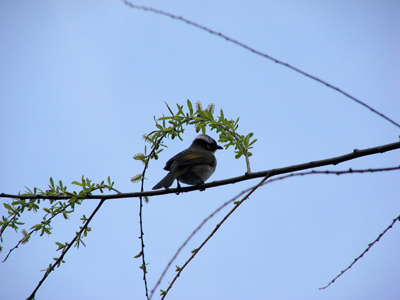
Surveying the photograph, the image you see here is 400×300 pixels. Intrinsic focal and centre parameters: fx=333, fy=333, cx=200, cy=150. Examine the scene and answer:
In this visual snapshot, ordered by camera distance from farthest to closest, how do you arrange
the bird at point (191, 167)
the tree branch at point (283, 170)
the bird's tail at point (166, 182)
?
1. the bird at point (191, 167)
2. the bird's tail at point (166, 182)
3. the tree branch at point (283, 170)

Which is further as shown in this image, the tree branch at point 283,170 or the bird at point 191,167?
the bird at point 191,167

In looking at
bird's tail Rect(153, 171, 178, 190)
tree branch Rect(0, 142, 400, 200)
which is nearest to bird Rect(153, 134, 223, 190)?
bird's tail Rect(153, 171, 178, 190)

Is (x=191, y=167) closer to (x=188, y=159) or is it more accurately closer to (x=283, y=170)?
(x=188, y=159)

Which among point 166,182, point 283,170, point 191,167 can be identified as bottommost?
point 283,170

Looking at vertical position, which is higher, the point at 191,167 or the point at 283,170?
the point at 191,167

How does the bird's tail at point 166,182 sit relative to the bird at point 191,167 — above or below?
below

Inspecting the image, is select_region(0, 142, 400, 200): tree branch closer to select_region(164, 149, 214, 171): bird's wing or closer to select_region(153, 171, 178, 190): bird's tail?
select_region(153, 171, 178, 190): bird's tail

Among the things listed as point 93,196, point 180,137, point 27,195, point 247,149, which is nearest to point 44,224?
point 27,195

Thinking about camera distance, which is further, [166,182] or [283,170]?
[166,182]

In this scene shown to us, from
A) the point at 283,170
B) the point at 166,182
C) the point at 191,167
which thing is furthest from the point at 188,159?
the point at 283,170

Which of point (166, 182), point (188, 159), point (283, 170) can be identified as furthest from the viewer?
point (188, 159)

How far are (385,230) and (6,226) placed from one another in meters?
3.70

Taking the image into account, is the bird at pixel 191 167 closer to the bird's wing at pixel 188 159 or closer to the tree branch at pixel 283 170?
the bird's wing at pixel 188 159

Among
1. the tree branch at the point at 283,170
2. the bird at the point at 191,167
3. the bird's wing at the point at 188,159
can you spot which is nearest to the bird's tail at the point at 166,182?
the bird at the point at 191,167
